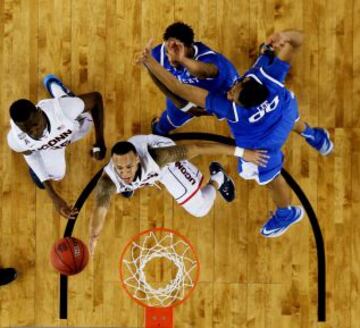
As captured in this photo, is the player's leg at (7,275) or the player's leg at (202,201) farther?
the player's leg at (7,275)

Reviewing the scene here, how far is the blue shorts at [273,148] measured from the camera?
2.89m

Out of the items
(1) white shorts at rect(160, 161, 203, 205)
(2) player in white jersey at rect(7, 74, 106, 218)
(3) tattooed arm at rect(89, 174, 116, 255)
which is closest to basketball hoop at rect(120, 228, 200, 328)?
(1) white shorts at rect(160, 161, 203, 205)

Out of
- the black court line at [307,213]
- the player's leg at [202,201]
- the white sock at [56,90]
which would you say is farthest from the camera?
the black court line at [307,213]

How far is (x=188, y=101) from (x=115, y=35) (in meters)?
1.08

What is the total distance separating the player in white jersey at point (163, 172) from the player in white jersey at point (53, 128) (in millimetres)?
358

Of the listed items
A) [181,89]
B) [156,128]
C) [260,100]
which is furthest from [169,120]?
[260,100]

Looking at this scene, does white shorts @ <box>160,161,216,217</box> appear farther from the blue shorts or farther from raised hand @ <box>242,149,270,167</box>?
raised hand @ <box>242,149,270,167</box>

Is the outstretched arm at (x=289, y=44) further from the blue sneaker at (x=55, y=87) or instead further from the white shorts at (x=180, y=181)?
the blue sneaker at (x=55, y=87)

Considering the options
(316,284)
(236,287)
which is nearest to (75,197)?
(236,287)

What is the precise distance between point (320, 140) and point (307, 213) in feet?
1.82

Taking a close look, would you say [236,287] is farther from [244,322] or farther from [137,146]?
[137,146]

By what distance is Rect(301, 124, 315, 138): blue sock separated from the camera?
3490mm

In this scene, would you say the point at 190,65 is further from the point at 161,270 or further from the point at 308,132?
the point at 161,270

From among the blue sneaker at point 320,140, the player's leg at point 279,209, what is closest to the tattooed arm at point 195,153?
the player's leg at point 279,209
